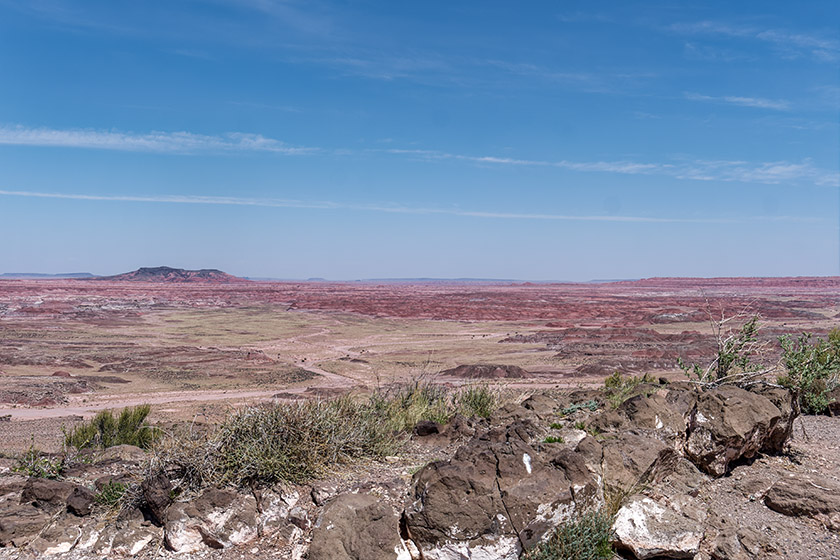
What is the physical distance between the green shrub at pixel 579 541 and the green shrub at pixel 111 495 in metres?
4.02

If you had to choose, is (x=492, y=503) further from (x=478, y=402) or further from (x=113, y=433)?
(x=113, y=433)

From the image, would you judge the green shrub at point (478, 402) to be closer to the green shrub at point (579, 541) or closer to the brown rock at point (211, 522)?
the green shrub at point (579, 541)

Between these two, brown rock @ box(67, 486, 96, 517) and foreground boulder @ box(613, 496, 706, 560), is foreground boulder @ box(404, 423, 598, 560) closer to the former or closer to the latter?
foreground boulder @ box(613, 496, 706, 560)

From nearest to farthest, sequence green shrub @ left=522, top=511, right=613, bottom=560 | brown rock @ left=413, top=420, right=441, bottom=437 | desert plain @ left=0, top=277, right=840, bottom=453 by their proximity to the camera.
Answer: green shrub @ left=522, top=511, right=613, bottom=560
brown rock @ left=413, top=420, right=441, bottom=437
desert plain @ left=0, top=277, right=840, bottom=453

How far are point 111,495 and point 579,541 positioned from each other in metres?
4.57

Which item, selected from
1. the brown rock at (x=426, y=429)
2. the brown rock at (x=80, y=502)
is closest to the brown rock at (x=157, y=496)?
the brown rock at (x=80, y=502)

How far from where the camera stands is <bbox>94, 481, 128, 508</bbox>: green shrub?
5734 mm

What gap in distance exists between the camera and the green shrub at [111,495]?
5.73 m

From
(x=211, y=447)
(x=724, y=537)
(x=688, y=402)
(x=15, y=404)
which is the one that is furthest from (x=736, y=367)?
(x=15, y=404)

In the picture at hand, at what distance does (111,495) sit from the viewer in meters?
5.79

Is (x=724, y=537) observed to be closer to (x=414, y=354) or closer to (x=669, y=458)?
(x=669, y=458)

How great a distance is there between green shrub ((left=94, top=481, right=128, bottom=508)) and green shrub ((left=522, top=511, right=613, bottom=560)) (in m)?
4.02

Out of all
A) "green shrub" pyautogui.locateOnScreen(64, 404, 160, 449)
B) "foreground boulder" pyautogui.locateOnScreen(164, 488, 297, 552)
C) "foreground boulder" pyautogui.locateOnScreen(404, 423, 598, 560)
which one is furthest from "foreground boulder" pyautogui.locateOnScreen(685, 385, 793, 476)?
"green shrub" pyautogui.locateOnScreen(64, 404, 160, 449)

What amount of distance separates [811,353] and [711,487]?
564 cm
